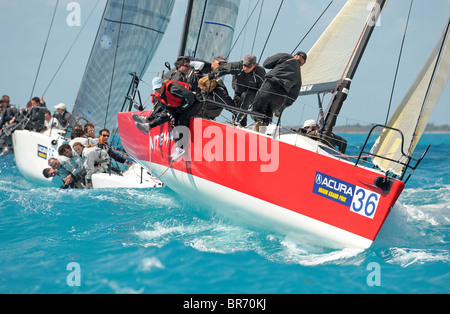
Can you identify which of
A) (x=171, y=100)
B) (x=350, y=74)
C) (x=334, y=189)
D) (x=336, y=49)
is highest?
(x=336, y=49)

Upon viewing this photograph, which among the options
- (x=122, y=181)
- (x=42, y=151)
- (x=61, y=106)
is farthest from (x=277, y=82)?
(x=61, y=106)

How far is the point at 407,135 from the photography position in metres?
4.73

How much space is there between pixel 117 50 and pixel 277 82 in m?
5.17

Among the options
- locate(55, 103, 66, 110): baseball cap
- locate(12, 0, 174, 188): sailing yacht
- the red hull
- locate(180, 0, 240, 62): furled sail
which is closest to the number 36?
the red hull

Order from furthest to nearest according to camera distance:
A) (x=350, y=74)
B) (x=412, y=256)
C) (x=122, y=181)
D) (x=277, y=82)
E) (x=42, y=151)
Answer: (x=42, y=151) < (x=122, y=181) < (x=350, y=74) < (x=277, y=82) < (x=412, y=256)

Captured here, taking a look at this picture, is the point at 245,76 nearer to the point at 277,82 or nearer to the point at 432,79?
the point at 277,82

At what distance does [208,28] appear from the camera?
8.26m

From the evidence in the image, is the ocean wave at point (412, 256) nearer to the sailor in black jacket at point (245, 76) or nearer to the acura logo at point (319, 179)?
the acura logo at point (319, 179)

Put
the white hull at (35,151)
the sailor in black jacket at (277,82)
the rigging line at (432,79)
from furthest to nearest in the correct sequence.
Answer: the white hull at (35,151) → the sailor in black jacket at (277,82) → the rigging line at (432,79)

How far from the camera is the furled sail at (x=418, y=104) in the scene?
183 inches

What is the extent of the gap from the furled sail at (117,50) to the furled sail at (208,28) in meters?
0.95

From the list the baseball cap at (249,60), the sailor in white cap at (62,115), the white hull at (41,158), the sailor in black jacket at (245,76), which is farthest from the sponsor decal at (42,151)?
the baseball cap at (249,60)
